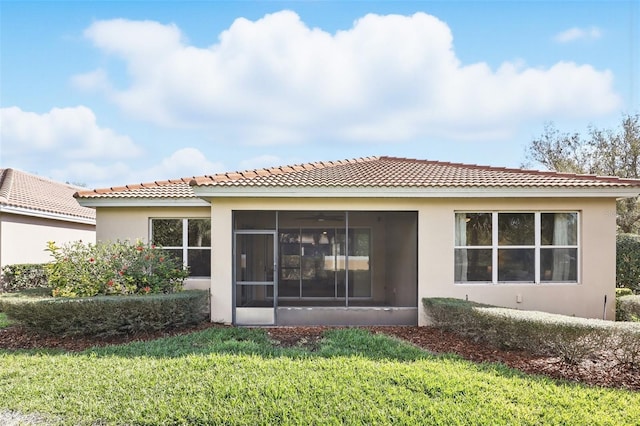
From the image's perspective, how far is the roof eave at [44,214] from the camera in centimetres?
1441

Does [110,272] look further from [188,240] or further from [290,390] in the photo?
[290,390]

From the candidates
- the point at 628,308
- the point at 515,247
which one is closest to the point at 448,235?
the point at 515,247

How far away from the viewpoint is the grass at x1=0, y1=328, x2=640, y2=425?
5156mm

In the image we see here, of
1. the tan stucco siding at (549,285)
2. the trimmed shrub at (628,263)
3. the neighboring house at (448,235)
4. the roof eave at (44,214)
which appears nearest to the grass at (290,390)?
the neighboring house at (448,235)

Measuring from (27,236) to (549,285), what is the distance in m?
17.7

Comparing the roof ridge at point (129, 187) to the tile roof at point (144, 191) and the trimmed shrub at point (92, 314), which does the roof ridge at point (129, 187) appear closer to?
the tile roof at point (144, 191)

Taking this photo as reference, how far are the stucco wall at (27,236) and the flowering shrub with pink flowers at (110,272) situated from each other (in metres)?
5.87

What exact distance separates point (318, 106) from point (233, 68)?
451cm

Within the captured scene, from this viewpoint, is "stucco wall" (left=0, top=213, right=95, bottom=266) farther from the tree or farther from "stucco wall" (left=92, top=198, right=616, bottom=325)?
the tree

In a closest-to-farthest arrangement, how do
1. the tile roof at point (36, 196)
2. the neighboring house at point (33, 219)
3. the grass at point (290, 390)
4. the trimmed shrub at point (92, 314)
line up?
the grass at point (290, 390) < the trimmed shrub at point (92, 314) < the neighboring house at point (33, 219) < the tile roof at point (36, 196)

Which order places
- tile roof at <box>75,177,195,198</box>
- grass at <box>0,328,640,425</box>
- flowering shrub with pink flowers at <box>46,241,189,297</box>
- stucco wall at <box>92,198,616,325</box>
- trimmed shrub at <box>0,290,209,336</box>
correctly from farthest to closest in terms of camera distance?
1. tile roof at <box>75,177,195,198</box>
2. stucco wall at <box>92,198,616,325</box>
3. flowering shrub with pink flowers at <box>46,241,189,297</box>
4. trimmed shrub at <box>0,290,209,336</box>
5. grass at <box>0,328,640,425</box>

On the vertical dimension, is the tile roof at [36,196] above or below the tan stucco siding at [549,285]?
above

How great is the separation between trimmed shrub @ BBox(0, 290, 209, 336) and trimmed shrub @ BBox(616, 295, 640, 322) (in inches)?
412

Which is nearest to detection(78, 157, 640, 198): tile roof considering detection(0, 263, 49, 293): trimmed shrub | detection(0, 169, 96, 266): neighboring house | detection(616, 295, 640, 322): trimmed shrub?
detection(616, 295, 640, 322): trimmed shrub
